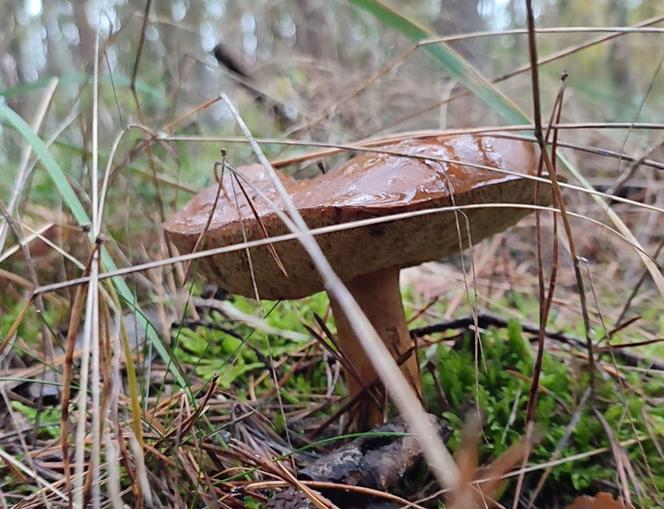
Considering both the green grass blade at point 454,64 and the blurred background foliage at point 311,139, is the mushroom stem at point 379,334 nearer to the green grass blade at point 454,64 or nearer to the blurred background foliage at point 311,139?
the blurred background foliage at point 311,139

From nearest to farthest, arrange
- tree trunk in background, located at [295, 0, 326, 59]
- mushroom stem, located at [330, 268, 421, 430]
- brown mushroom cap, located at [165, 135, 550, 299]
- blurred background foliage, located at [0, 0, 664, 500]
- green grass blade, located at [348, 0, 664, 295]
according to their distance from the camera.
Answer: brown mushroom cap, located at [165, 135, 550, 299] → green grass blade, located at [348, 0, 664, 295] → mushroom stem, located at [330, 268, 421, 430] → blurred background foliage, located at [0, 0, 664, 500] → tree trunk in background, located at [295, 0, 326, 59]

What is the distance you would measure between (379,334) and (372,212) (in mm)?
460

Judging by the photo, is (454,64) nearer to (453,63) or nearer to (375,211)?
(453,63)

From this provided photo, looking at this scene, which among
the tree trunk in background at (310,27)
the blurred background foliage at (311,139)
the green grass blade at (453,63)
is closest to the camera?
the green grass blade at (453,63)

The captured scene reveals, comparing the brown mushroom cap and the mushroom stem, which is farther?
the mushroom stem

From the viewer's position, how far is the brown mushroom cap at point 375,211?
0.84 m

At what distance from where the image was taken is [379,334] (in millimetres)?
1199

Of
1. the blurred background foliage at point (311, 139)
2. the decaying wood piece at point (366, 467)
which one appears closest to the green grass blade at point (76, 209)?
the blurred background foliage at point (311, 139)

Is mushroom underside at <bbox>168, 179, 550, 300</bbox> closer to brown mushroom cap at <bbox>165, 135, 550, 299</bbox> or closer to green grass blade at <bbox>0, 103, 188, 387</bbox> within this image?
brown mushroom cap at <bbox>165, 135, 550, 299</bbox>

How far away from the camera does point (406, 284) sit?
2178mm

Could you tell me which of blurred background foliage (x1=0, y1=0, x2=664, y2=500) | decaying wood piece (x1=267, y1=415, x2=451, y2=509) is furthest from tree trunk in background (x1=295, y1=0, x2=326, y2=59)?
decaying wood piece (x1=267, y1=415, x2=451, y2=509)

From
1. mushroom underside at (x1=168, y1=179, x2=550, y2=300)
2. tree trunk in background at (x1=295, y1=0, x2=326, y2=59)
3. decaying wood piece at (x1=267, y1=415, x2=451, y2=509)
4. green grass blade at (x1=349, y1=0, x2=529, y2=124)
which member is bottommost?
decaying wood piece at (x1=267, y1=415, x2=451, y2=509)

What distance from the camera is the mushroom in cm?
84

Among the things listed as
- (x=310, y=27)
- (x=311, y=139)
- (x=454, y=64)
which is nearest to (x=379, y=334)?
(x=454, y=64)
